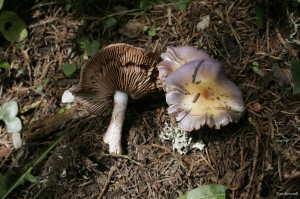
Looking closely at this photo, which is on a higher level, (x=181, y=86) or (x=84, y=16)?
(x=84, y=16)

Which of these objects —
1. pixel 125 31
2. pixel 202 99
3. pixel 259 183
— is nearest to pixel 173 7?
pixel 125 31

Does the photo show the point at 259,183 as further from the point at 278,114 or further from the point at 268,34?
the point at 268,34

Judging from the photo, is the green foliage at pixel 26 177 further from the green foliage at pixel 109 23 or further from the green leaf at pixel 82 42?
the green foliage at pixel 109 23

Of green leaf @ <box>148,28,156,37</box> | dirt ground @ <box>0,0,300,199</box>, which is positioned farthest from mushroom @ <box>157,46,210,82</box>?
green leaf @ <box>148,28,156,37</box>

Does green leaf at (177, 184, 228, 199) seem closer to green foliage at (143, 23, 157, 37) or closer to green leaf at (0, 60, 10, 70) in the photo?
green foliage at (143, 23, 157, 37)

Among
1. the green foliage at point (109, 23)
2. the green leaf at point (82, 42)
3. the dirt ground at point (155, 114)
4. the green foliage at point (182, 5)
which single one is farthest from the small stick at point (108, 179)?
the green foliage at point (182, 5)

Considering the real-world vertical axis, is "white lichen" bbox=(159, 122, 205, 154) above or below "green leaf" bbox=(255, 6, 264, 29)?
below

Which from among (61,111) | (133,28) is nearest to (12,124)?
(61,111)
